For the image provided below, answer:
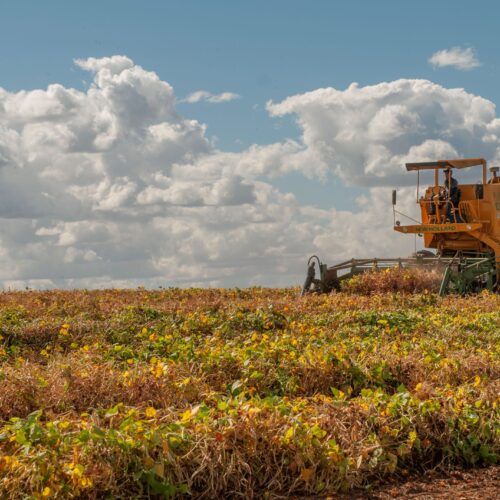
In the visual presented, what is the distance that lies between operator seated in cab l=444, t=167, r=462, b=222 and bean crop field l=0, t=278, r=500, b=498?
1090cm

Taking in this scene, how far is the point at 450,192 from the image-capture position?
2344 cm

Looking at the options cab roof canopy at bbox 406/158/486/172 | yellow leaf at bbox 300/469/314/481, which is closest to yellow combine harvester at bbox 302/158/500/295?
cab roof canopy at bbox 406/158/486/172

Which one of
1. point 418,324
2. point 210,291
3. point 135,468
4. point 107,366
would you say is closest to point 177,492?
point 135,468

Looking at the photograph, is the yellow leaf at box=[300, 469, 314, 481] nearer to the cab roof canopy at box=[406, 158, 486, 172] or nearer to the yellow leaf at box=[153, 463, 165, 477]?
the yellow leaf at box=[153, 463, 165, 477]

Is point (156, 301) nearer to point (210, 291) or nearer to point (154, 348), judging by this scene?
point (210, 291)

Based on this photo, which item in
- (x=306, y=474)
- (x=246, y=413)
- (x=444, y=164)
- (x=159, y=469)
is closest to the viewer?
(x=159, y=469)

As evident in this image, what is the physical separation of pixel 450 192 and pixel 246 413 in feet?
60.9

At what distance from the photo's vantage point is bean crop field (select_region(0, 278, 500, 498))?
18.4 ft

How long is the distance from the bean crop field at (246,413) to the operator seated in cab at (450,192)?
10.9 metres

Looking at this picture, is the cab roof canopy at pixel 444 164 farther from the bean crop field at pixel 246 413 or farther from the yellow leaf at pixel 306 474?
the yellow leaf at pixel 306 474

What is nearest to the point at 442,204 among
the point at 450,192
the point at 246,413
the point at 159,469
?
the point at 450,192

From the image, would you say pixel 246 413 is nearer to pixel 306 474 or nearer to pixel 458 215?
pixel 306 474

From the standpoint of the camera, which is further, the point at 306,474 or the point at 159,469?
the point at 306,474

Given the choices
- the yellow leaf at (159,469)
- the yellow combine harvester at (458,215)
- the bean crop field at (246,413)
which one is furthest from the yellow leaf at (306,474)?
the yellow combine harvester at (458,215)
